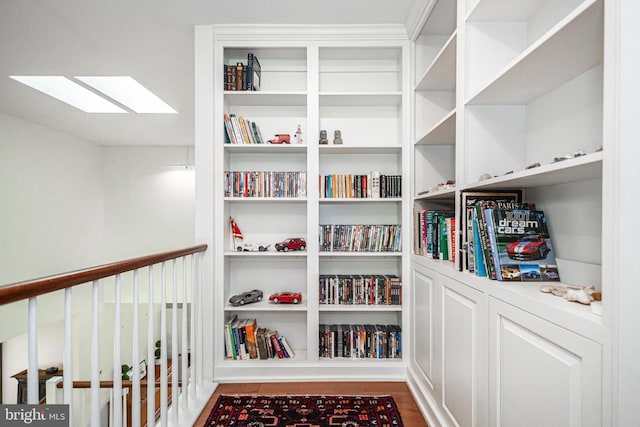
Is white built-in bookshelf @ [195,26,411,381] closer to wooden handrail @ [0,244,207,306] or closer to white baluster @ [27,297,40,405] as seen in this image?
wooden handrail @ [0,244,207,306]

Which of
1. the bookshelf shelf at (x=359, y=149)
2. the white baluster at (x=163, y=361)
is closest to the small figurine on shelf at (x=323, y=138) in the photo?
the bookshelf shelf at (x=359, y=149)

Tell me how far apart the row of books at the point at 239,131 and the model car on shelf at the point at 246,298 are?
105 cm

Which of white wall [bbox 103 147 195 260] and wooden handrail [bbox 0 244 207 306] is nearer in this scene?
wooden handrail [bbox 0 244 207 306]

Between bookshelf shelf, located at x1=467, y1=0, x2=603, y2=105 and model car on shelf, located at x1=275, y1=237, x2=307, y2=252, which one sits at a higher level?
bookshelf shelf, located at x1=467, y1=0, x2=603, y2=105

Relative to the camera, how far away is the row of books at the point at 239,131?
2.37 m

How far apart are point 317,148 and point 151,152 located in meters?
4.70

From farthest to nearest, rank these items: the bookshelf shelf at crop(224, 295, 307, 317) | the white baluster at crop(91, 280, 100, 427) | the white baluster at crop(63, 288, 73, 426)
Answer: the bookshelf shelf at crop(224, 295, 307, 317) → the white baluster at crop(91, 280, 100, 427) → the white baluster at crop(63, 288, 73, 426)

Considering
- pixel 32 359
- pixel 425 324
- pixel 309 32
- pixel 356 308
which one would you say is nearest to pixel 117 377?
pixel 32 359

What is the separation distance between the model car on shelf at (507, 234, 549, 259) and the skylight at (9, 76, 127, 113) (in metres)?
4.12

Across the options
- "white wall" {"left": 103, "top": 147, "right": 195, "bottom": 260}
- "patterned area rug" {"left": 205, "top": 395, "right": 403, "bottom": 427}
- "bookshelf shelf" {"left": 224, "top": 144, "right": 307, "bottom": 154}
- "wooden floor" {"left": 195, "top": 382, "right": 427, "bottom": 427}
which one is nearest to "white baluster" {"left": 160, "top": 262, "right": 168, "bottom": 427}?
"patterned area rug" {"left": 205, "top": 395, "right": 403, "bottom": 427}

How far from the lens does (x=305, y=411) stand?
6.32ft

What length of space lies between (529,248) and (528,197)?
35 centimetres

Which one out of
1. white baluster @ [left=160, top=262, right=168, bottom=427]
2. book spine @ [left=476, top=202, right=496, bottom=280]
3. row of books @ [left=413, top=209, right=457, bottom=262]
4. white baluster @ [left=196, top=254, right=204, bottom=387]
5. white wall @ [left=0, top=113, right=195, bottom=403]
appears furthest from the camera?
white wall @ [left=0, top=113, right=195, bottom=403]

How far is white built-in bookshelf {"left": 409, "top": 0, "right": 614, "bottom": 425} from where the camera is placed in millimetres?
871
